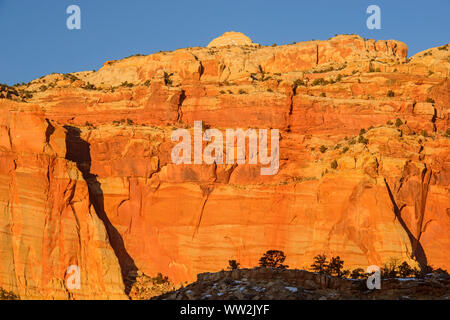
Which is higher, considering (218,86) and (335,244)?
(218,86)

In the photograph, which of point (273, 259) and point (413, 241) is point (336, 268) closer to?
point (273, 259)

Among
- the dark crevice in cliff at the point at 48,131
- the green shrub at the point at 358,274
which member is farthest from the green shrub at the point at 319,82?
the dark crevice in cliff at the point at 48,131

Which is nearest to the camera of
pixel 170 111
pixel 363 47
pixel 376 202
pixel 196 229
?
pixel 376 202

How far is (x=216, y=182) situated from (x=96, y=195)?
6.87 m

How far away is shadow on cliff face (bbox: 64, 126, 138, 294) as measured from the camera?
164ft

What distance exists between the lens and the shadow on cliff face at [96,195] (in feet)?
164

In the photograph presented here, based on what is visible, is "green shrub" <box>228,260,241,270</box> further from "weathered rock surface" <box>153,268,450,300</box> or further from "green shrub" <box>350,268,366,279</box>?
"weathered rock surface" <box>153,268,450,300</box>

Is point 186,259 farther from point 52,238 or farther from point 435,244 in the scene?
point 435,244

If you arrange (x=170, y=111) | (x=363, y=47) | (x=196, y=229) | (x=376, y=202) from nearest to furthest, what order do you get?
(x=376, y=202)
(x=196, y=229)
(x=170, y=111)
(x=363, y=47)

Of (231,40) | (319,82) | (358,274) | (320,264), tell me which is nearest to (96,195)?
(320,264)

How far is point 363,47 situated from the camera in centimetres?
6384

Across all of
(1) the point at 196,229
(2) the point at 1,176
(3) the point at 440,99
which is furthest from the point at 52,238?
(3) the point at 440,99

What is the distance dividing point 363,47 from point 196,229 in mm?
21405

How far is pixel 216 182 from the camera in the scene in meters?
50.9
